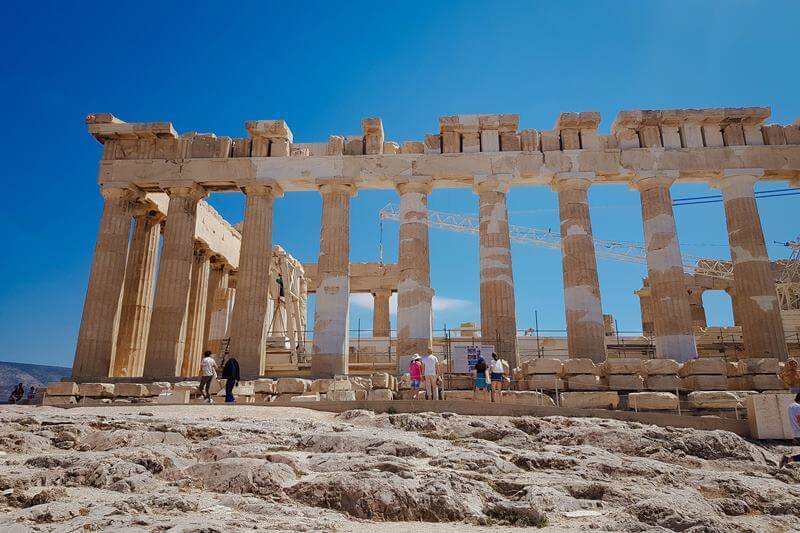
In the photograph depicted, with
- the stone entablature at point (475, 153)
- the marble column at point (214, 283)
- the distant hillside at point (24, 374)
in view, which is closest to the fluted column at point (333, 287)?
the stone entablature at point (475, 153)

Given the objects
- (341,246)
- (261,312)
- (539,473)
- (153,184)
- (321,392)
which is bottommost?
(539,473)

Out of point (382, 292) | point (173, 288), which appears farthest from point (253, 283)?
point (382, 292)

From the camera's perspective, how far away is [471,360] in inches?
856

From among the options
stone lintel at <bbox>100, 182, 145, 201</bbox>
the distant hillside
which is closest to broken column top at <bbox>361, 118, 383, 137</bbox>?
stone lintel at <bbox>100, 182, 145, 201</bbox>

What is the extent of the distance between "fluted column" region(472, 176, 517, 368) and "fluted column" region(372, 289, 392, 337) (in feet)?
49.5

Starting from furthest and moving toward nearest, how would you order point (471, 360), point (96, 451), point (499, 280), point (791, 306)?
point (791, 306), point (499, 280), point (471, 360), point (96, 451)

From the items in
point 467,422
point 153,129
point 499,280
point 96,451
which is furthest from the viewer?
point 153,129

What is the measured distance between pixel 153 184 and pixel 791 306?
140 ft

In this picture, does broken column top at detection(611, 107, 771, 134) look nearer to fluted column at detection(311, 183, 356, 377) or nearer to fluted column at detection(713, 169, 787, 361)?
fluted column at detection(713, 169, 787, 361)

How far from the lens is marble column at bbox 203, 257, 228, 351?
106ft

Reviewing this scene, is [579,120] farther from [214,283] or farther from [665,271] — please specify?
[214,283]

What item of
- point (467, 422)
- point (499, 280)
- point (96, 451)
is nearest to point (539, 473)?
point (467, 422)

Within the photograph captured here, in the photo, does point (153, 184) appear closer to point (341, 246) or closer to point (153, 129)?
point (153, 129)

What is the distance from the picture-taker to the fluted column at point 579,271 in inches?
906
